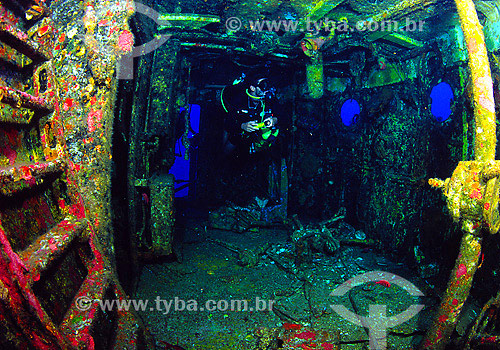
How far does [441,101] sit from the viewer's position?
332cm

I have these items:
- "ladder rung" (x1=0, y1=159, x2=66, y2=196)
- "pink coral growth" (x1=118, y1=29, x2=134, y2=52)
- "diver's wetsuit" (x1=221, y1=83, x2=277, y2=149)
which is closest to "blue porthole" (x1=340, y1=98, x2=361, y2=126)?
"diver's wetsuit" (x1=221, y1=83, x2=277, y2=149)

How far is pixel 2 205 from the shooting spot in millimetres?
1055

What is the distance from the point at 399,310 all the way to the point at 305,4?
359cm

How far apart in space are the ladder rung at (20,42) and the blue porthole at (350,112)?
4690 millimetres

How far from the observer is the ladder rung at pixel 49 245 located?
108cm

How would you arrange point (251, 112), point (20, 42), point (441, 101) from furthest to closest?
point (251, 112) < point (441, 101) < point (20, 42)

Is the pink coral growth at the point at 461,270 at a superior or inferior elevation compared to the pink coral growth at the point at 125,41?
inferior

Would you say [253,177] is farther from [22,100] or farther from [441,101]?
[22,100]

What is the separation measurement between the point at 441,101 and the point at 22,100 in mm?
4182

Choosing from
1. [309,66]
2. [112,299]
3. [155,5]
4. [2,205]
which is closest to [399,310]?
[112,299]

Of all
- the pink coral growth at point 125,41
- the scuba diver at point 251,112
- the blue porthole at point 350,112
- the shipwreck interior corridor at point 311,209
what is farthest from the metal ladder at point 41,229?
the blue porthole at point 350,112

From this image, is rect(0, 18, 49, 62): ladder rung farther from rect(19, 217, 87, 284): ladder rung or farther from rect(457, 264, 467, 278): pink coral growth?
rect(457, 264, 467, 278): pink coral growth

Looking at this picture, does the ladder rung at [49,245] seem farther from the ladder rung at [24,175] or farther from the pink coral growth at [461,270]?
the pink coral growth at [461,270]

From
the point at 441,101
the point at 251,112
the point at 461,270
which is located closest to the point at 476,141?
the point at 461,270
